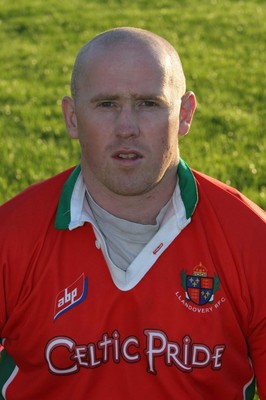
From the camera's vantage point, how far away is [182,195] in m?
4.16

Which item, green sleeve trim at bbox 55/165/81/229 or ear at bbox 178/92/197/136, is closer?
green sleeve trim at bbox 55/165/81/229

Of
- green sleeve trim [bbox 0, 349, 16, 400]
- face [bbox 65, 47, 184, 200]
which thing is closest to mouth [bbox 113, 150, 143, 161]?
face [bbox 65, 47, 184, 200]

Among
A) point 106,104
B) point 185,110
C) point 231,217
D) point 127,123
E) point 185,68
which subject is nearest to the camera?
point 127,123

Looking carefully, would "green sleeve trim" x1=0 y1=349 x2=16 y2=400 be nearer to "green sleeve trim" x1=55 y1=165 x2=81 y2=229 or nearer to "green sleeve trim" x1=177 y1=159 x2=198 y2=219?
"green sleeve trim" x1=55 y1=165 x2=81 y2=229

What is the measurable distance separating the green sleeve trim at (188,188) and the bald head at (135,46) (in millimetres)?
354

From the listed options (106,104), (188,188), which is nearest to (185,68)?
(188,188)

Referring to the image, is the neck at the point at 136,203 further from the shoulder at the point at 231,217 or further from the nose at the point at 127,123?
the nose at the point at 127,123

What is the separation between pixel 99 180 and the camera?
408 centimetres

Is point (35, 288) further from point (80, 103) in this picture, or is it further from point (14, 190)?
point (14, 190)

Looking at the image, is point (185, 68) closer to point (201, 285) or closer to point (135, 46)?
point (135, 46)

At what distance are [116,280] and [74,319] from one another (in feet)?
0.82

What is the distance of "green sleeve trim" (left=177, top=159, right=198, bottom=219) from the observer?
4.11 meters

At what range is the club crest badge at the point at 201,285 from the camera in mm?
4008

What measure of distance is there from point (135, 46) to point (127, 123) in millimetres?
A: 352
